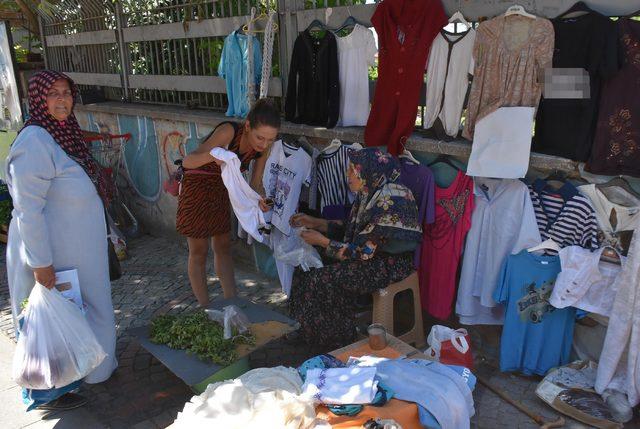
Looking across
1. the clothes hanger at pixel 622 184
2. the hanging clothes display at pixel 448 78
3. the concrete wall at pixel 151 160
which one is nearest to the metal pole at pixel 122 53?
the concrete wall at pixel 151 160

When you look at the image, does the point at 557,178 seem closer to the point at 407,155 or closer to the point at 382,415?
the point at 407,155

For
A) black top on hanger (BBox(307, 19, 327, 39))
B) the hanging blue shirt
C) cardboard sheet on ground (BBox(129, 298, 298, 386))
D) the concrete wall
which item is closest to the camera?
cardboard sheet on ground (BBox(129, 298, 298, 386))

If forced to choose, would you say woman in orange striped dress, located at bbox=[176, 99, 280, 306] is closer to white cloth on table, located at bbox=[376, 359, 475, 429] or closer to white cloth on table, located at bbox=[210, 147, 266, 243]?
white cloth on table, located at bbox=[210, 147, 266, 243]

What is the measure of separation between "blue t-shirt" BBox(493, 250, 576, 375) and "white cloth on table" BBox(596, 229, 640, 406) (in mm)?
312

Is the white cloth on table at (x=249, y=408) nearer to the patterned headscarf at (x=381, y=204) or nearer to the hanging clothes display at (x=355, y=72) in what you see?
the patterned headscarf at (x=381, y=204)

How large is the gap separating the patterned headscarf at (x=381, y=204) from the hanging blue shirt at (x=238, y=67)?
207 centimetres

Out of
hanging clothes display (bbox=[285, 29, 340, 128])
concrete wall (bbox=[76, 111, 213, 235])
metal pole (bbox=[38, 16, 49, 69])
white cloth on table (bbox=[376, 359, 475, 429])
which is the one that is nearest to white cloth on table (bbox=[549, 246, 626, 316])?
white cloth on table (bbox=[376, 359, 475, 429])

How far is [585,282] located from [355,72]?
253 centimetres

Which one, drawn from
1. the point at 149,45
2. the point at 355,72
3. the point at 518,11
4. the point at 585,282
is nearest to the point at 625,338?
the point at 585,282

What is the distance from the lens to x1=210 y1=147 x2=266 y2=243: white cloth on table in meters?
3.99

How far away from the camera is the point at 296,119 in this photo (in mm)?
5324

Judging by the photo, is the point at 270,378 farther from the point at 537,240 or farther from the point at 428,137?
the point at 428,137

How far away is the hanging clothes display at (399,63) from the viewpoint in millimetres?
4148

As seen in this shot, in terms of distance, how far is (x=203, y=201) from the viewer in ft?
14.6
